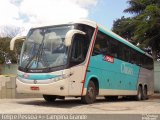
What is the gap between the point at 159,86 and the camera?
33750 mm

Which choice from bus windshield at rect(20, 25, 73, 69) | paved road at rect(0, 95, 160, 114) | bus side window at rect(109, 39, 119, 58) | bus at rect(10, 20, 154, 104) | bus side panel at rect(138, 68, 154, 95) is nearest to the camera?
paved road at rect(0, 95, 160, 114)

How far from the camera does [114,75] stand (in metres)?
17.7

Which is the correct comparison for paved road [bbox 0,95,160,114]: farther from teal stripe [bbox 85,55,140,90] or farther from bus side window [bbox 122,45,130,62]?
bus side window [bbox 122,45,130,62]

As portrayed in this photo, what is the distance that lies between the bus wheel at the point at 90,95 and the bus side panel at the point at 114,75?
435 mm

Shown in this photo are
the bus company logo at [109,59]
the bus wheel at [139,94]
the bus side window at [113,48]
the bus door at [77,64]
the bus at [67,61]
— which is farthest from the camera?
the bus wheel at [139,94]

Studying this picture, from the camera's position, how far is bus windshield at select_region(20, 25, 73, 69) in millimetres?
13102

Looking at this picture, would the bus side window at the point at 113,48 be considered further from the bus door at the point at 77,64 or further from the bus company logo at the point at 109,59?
the bus door at the point at 77,64

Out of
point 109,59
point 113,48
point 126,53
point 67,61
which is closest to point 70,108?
point 67,61

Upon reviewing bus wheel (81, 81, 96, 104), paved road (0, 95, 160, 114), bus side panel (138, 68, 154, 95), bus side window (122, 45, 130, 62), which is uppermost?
bus side window (122, 45, 130, 62)

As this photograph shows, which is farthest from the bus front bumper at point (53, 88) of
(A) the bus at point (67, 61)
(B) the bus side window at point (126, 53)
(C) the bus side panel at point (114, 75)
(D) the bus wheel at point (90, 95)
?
(B) the bus side window at point (126, 53)

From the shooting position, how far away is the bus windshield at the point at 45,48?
13102 mm

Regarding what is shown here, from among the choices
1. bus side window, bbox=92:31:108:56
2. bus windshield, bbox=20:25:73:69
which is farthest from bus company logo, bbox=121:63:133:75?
bus windshield, bbox=20:25:73:69

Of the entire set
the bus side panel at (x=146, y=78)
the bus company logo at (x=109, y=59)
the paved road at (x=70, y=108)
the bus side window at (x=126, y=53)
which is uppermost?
the bus side window at (x=126, y=53)

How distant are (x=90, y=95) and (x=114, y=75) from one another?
3304mm
